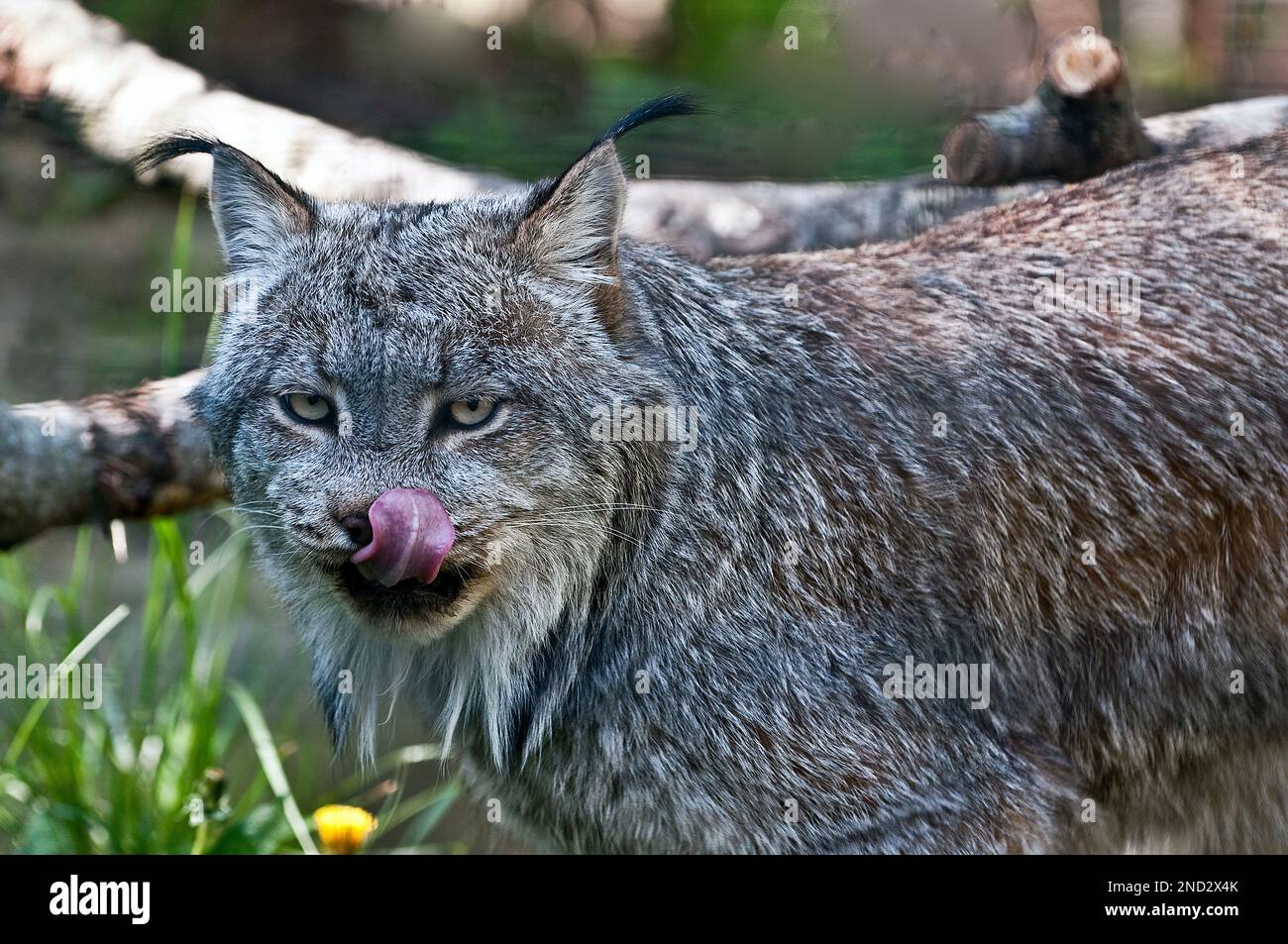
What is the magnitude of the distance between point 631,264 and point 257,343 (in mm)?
816

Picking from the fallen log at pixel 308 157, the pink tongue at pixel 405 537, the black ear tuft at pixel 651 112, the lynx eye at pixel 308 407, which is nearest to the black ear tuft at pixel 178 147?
the lynx eye at pixel 308 407

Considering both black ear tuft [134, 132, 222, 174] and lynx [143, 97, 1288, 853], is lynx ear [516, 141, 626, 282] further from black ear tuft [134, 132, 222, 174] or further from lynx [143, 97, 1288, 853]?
black ear tuft [134, 132, 222, 174]

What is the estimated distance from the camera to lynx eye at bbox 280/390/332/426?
2.47 meters

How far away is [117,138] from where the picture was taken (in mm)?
4512

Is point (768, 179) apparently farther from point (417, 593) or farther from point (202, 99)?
point (417, 593)

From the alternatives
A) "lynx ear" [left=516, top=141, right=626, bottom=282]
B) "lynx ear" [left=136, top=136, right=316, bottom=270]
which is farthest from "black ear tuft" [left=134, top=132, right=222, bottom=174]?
"lynx ear" [left=516, top=141, right=626, bottom=282]

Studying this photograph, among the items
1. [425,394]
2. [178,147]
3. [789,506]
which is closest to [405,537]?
[425,394]

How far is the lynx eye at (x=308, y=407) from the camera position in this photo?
2467 millimetres

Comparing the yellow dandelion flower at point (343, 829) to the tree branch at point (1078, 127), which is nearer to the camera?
the yellow dandelion flower at point (343, 829)

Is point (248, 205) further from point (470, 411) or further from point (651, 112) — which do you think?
point (651, 112)

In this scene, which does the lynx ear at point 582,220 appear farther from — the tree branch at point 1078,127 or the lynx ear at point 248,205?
the tree branch at point 1078,127

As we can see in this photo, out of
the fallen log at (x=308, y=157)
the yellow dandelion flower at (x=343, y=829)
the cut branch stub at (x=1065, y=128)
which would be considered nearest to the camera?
the yellow dandelion flower at (x=343, y=829)

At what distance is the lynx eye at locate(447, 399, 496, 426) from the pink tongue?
188mm

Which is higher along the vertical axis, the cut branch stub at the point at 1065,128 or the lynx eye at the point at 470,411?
the cut branch stub at the point at 1065,128
